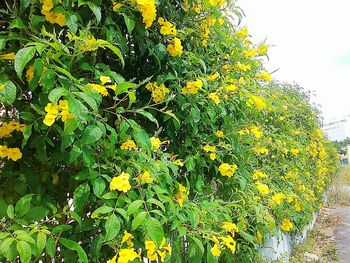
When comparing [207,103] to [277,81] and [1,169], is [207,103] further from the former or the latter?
[277,81]

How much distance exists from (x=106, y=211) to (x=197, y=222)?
49cm

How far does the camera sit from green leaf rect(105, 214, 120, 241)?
1068 mm

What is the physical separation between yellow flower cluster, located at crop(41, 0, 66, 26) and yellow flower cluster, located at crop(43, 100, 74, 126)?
31cm

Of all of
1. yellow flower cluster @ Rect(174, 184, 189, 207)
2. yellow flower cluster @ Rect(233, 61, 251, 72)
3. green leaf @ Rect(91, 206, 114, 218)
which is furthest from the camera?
yellow flower cluster @ Rect(233, 61, 251, 72)

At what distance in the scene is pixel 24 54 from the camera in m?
0.92

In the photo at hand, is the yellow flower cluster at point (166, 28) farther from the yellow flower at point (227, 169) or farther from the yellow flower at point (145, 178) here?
the yellow flower at point (227, 169)

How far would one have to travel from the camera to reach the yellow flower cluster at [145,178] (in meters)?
1.19

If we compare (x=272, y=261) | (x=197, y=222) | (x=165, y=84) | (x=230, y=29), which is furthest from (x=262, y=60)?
(x=272, y=261)

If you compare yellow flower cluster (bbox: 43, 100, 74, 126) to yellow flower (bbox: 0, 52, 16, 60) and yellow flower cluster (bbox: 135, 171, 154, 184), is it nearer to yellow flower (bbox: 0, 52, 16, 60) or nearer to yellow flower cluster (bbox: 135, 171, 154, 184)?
yellow flower (bbox: 0, 52, 16, 60)

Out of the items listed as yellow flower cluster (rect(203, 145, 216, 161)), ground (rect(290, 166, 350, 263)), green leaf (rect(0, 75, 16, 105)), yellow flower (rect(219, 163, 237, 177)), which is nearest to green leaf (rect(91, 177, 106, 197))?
green leaf (rect(0, 75, 16, 105))

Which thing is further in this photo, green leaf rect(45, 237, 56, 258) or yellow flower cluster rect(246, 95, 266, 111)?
yellow flower cluster rect(246, 95, 266, 111)

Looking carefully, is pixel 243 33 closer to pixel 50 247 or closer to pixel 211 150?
pixel 211 150

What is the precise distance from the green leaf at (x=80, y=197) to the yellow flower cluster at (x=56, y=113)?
270mm

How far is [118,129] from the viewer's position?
135 centimetres
